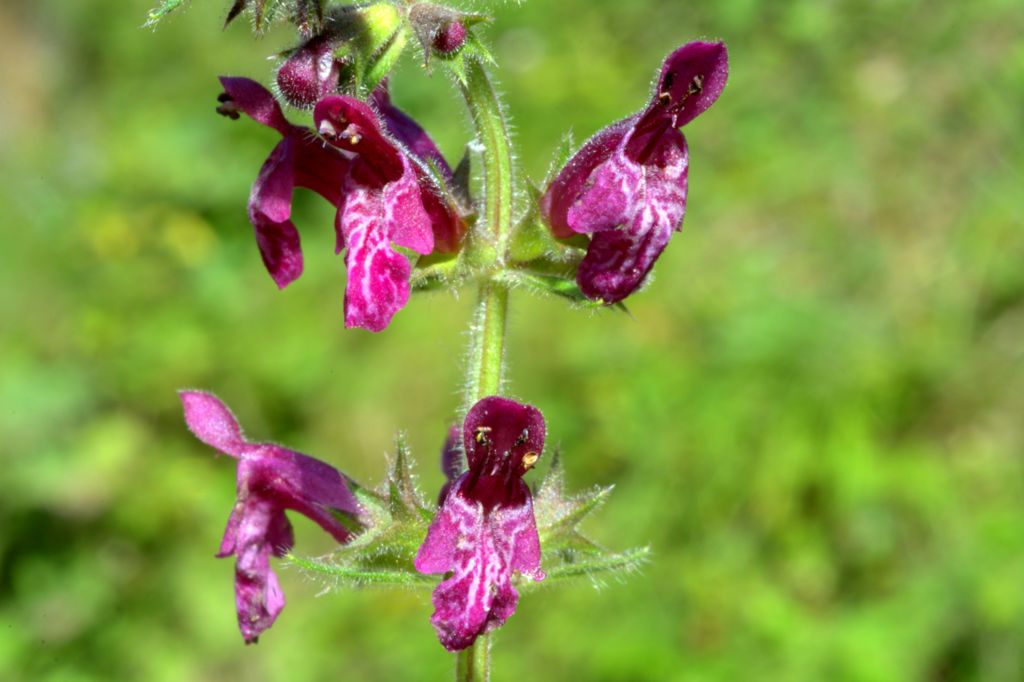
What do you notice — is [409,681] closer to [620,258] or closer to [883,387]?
[883,387]

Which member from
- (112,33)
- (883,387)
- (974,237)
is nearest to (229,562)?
(883,387)

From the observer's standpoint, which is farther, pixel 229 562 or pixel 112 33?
pixel 112 33

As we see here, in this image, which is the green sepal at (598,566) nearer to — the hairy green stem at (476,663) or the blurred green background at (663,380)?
the hairy green stem at (476,663)

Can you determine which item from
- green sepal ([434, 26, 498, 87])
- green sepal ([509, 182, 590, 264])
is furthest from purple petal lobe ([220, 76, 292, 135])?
green sepal ([509, 182, 590, 264])

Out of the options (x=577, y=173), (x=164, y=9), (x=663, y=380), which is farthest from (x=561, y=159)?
(x=663, y=380)

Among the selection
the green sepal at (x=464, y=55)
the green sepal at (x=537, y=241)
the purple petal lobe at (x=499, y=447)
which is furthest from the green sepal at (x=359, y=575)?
the green sepal at (x=464, y=55)

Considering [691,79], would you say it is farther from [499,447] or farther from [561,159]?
[499,447]
